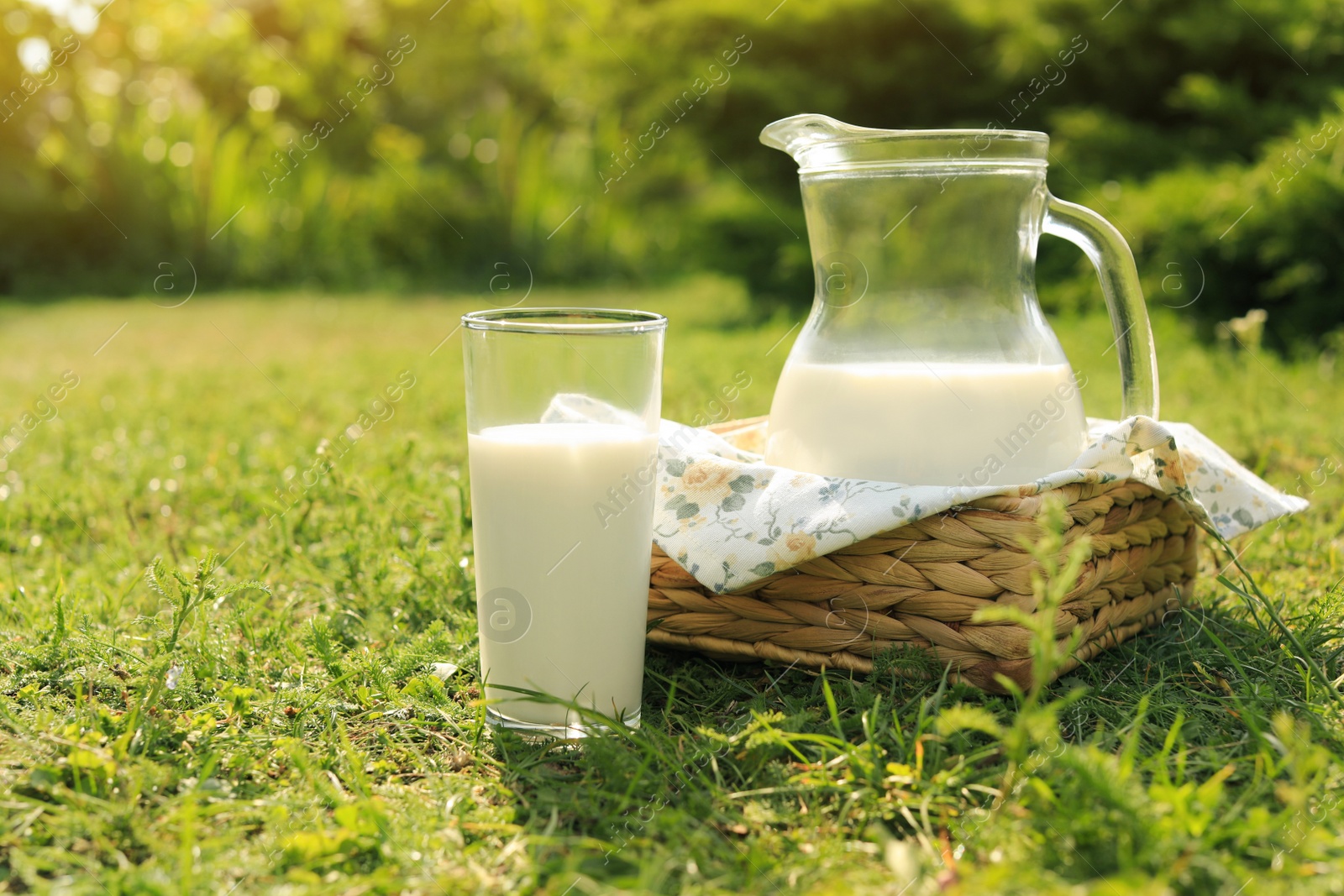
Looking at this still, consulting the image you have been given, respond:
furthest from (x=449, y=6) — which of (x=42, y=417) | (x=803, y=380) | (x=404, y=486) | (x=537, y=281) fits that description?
(x=803, y=380)

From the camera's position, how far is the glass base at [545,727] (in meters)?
1.36

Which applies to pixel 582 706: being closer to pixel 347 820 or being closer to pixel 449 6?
pixel 347 820

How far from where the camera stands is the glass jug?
1517 mm

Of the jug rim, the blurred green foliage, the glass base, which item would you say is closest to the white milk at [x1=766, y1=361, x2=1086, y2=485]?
the jug rim

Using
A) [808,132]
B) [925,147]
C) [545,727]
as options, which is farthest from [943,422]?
[545,727]

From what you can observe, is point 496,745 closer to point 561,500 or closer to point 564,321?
point 561,500

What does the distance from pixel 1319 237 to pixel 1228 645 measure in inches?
112

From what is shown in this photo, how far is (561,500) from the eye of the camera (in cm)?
133

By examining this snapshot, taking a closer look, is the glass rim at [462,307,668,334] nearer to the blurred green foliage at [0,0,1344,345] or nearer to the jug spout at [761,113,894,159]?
the jug spout at [761,113,894,159]

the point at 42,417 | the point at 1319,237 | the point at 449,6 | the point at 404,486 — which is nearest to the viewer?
the point at 404,486

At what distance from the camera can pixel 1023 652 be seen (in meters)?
1.42

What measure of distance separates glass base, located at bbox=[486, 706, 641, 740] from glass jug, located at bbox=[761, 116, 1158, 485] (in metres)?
0.50

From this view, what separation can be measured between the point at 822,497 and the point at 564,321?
43 cm

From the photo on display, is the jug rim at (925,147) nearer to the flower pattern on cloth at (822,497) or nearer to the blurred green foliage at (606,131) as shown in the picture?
the flower pattern on cloth at (822,497)
